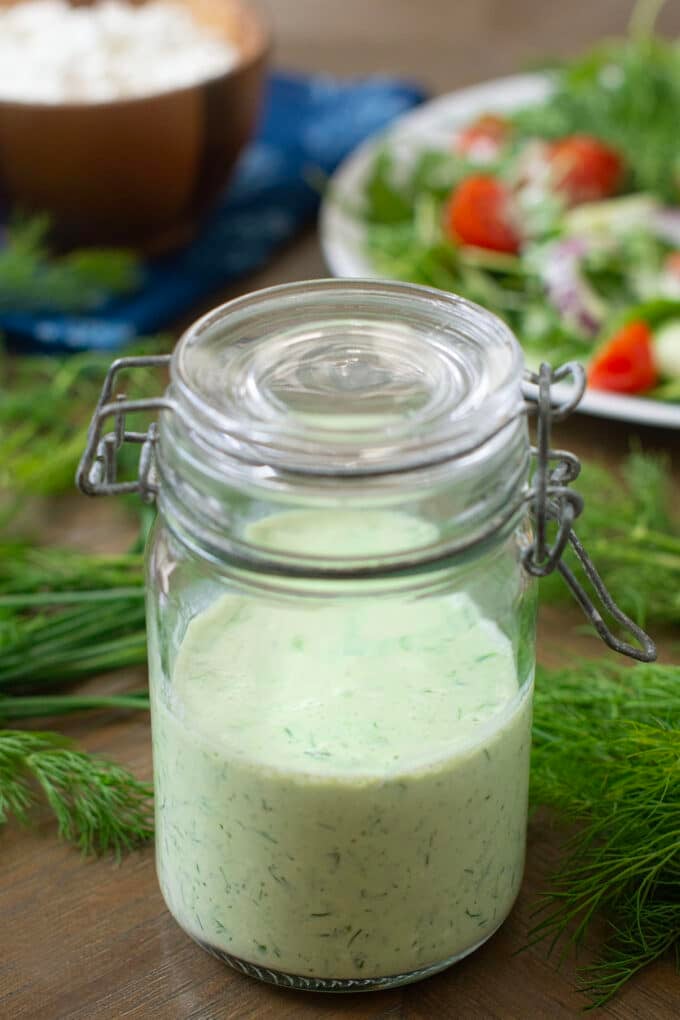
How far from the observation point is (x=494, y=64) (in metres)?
2.45

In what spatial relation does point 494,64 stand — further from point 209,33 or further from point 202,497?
point 202,497

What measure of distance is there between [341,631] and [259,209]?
1.30 m

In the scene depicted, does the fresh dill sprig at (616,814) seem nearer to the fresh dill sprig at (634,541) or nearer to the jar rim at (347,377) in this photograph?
the fresh dill sprig at (634,541)

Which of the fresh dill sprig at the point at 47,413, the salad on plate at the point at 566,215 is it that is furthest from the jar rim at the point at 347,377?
the salad on plate at the point at 566,215

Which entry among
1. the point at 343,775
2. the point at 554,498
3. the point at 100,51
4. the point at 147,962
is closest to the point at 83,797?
the point at 147,962

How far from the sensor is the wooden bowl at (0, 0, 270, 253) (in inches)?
66.8

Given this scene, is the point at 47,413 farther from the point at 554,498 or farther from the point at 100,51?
the point at 554,498

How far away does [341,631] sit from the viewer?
2.58ft

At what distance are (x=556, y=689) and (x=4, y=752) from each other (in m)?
0.41

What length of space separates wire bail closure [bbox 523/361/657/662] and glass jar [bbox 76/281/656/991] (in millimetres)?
18

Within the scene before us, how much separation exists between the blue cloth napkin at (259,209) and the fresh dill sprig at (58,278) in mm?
17

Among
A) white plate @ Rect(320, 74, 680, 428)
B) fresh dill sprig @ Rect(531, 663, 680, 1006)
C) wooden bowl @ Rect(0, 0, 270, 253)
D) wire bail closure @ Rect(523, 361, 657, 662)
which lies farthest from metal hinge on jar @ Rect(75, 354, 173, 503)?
wooden bowl @ Rect(0, 0, 270, 253)

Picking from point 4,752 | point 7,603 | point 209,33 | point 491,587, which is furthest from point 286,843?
point 209,33

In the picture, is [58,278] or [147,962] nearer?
[147,962]
